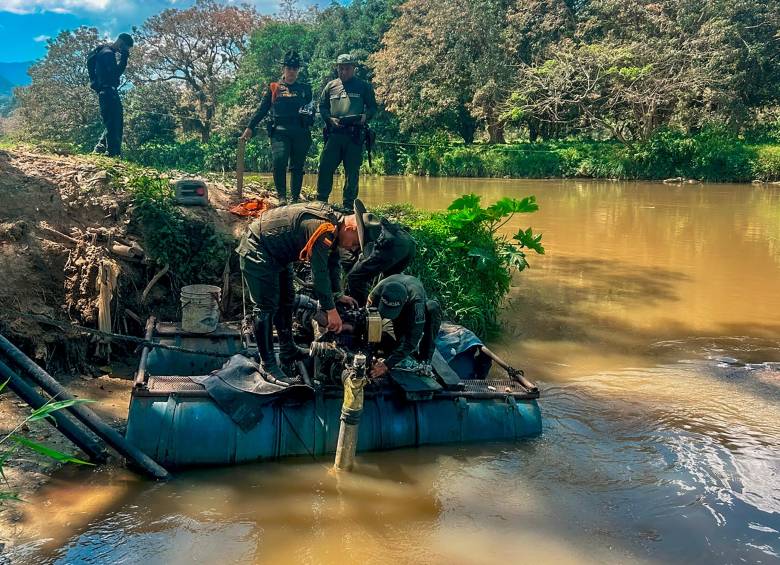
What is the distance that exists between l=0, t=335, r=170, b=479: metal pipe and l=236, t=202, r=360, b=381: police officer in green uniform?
1021mm

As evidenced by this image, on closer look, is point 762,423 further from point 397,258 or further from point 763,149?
point 763,149

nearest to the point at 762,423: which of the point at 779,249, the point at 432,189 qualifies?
the point at 779,249

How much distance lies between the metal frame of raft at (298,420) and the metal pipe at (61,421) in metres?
0.30

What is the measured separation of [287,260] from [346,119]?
406cm

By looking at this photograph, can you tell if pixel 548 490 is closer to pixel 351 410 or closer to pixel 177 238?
pixel 351 410

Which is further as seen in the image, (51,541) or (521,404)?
(521,404)

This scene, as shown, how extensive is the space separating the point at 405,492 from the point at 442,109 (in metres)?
29.6

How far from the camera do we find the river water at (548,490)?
377cm

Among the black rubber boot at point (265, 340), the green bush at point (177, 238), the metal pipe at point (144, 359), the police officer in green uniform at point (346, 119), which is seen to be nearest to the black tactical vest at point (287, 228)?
the black rubber boot at point (265, 340)

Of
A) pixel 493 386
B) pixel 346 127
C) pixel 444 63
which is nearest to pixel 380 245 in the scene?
pixel 493 386

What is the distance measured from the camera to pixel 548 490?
14.7ft

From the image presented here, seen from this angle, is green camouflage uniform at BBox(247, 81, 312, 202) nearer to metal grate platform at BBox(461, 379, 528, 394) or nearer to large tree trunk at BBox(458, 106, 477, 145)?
metal grate platform at BBox(461, 379, 528, 394)

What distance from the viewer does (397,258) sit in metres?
4.58

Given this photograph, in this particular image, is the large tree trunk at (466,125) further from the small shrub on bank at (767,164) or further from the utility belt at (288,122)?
the utility belt at (288,122)
